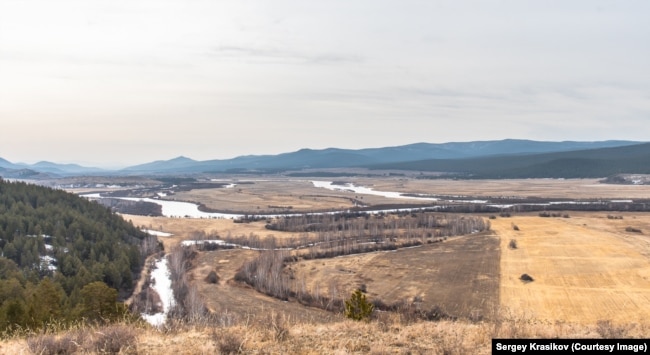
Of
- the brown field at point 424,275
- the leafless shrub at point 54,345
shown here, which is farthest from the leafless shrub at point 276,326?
the brown field at point 424,275

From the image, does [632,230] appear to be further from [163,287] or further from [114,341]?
[114,341]

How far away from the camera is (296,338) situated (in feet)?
44.9

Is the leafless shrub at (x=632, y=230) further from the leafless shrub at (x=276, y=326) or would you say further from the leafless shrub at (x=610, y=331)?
the leafless shrub at (x=276, y=326)

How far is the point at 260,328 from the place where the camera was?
14359 mm

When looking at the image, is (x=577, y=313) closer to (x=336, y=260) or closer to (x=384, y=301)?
(x=384, y=301)

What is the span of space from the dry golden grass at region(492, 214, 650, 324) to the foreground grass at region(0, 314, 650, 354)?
Answer: 21.6 m

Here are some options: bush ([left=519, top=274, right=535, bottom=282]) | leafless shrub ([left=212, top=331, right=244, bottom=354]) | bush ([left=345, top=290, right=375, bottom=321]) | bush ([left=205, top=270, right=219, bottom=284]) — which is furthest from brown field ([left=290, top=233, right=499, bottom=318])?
leafless shrub ([left=212, top=331, right=244, bottom=354])

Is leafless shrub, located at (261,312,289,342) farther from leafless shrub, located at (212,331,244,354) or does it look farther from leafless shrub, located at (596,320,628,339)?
leafless shrub, located at (596,320,628,339)

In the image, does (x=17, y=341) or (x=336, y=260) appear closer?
(x=17, y=341)

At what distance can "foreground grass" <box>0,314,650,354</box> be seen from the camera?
12305 millimetres

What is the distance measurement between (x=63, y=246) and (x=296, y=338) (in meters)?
77.3

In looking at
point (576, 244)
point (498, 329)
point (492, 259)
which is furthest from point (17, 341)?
point (576, 244)

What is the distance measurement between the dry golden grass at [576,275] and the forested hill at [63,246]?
45584 millimetres

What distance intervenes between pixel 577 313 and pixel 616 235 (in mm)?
59827
